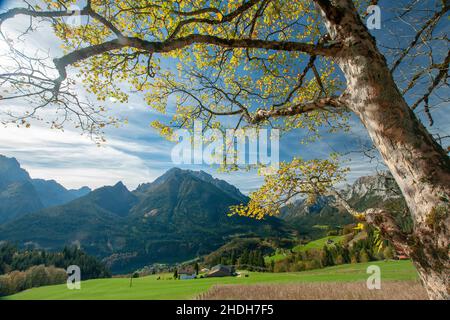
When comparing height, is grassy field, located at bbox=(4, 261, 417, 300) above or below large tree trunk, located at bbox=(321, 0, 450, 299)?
below

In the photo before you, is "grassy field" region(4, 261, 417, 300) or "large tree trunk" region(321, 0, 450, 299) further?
"grassy field" region(4, 261, 417, 300)

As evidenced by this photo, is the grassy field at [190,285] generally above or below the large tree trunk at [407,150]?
below

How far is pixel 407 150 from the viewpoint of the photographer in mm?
3170

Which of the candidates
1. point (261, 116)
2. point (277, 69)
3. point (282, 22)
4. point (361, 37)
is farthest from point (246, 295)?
point (282, 22)

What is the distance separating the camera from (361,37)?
3840 mm

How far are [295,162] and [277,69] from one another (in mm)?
4134

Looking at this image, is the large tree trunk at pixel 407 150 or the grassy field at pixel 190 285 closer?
the large tree trunk at pixel 407 150

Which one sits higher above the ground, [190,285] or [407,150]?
[407,150]

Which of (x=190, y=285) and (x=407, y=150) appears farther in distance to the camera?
(x=190, y=285)

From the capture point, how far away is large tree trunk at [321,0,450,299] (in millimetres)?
2898

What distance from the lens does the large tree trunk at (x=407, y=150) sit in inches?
114
